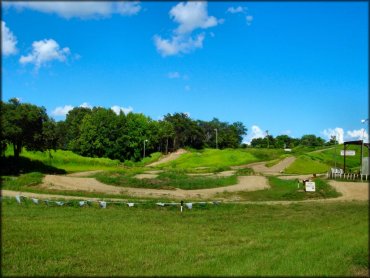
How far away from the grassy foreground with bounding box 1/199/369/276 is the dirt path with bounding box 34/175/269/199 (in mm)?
17163

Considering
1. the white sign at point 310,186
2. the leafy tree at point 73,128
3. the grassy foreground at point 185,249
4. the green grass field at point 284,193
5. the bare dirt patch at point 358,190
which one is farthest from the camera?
the green grass field at point 284,193

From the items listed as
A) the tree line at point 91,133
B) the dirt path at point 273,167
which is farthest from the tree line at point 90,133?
the dirt path at point 273,167

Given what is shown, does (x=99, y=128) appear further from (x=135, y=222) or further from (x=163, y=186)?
(x=163, y=186)

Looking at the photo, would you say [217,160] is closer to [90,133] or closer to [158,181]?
[158,181]

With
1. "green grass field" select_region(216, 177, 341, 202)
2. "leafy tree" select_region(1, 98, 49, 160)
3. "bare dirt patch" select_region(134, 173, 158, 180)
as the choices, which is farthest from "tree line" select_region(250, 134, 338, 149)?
"leafy tree" select_region(1, 98, 49, 160)

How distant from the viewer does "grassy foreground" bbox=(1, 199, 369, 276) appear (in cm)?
559

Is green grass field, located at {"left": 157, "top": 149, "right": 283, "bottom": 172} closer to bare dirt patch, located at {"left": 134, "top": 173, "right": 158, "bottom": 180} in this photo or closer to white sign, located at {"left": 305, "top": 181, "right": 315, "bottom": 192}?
bare dirt patch, located at {"left": 134, "top": 173, "right": 158, "bottom": 180}

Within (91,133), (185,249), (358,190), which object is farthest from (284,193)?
(358,190)

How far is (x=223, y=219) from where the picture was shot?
16234mm

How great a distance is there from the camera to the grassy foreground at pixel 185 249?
559 centimetres

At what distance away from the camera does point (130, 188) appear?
3419cm

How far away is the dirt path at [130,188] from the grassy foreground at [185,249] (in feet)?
56.3

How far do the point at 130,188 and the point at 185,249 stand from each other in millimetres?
25403

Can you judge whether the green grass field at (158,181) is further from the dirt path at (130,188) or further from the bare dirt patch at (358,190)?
the bare dirt patch at (358,190)
